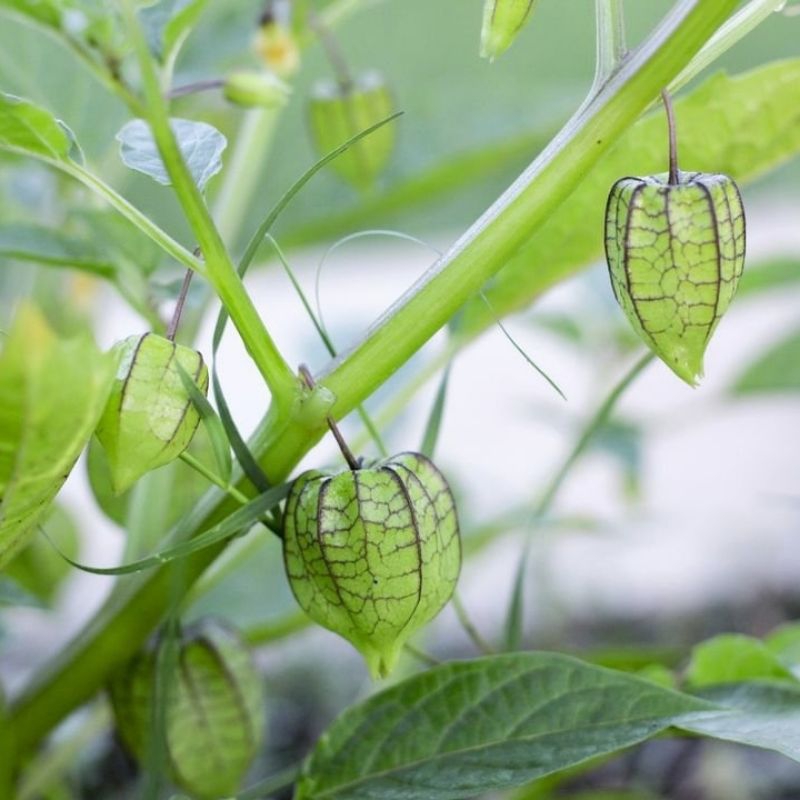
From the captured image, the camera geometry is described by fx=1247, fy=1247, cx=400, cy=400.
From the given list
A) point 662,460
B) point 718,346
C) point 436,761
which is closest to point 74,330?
point 436,761

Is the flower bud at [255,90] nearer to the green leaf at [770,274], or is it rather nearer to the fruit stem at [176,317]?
the fruit stem at [176,317]

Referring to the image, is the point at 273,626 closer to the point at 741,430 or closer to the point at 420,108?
the point at 420,108

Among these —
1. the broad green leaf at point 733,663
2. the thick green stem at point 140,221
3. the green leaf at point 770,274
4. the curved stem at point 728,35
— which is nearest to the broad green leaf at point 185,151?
the thick green stem at point 140,221

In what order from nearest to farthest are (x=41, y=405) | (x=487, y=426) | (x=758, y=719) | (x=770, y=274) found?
(x=41, y=405), (x=758, y=719), (x=770, y=274), (x=487, y=426)

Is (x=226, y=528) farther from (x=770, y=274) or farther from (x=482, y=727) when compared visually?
(x=770, y=274)

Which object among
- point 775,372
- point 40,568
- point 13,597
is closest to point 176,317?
point 13,597

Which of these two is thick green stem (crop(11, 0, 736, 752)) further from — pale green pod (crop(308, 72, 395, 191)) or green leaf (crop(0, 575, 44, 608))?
pale green pod (crop(308, 72, 395, 191))
